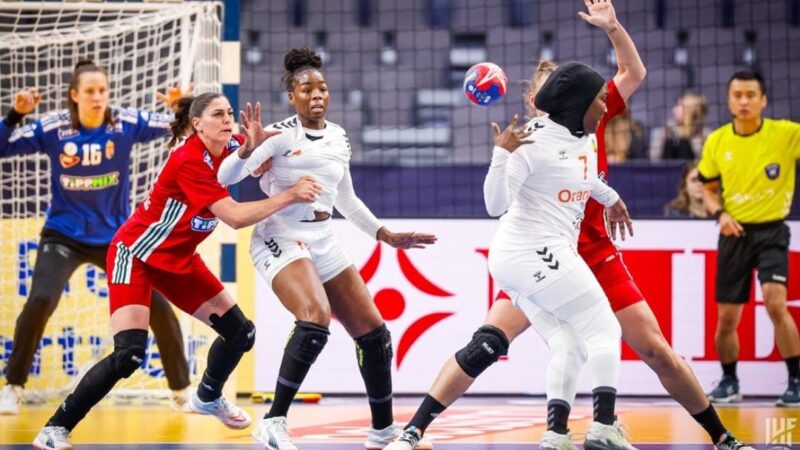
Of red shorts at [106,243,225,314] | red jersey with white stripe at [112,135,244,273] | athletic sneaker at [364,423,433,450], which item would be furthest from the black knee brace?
A: athletic sneaker at [364,423,433,450]

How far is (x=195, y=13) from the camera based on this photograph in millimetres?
9031

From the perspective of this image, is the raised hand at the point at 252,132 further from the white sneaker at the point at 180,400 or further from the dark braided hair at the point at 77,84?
the white sneaker at the point at 180,400

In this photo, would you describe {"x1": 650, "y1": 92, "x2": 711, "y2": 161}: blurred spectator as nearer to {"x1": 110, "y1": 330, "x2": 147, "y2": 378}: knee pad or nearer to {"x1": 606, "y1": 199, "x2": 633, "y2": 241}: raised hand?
{"x1": 606, "y1": 199, "x2": 633, "y2": 241}: raised hand

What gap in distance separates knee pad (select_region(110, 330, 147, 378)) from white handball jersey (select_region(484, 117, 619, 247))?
1929 mm

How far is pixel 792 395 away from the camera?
873cm

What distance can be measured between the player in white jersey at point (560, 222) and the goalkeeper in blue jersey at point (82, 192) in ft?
11.0

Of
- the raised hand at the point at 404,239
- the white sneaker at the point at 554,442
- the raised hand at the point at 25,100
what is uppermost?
the raised hand at the point at 25,100

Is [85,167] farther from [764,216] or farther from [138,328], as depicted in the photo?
[764,216]

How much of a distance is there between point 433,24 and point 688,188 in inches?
259

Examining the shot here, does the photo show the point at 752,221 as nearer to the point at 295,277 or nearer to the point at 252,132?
the point at 295,277

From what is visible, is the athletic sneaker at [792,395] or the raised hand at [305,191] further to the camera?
the athletic sneaker at [792,395]

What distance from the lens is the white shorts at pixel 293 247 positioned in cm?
623

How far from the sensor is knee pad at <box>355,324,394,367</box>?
6.46m

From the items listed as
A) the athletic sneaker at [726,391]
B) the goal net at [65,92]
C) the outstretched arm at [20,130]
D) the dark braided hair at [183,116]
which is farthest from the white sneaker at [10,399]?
the athletic sneaker at [726,391]
